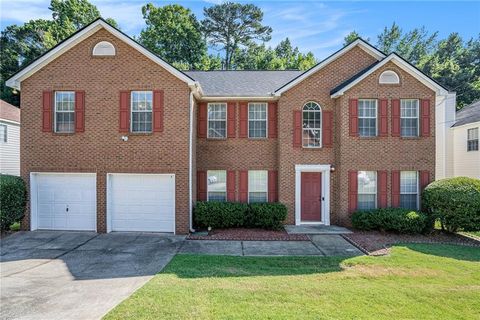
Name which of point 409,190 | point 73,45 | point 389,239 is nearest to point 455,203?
point 409,190

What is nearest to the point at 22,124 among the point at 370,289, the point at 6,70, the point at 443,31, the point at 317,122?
the point at 317,122

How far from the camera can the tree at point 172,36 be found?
112 feet

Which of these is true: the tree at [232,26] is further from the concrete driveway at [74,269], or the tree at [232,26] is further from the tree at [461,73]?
the concrete driveway at [74,269]

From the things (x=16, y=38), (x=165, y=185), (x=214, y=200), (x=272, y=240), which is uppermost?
(x=16, y=38)

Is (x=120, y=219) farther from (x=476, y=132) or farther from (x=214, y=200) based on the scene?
(x=476, y=132)

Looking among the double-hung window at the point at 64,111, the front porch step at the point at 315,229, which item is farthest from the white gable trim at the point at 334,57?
the double-hung window at the point at 64,111

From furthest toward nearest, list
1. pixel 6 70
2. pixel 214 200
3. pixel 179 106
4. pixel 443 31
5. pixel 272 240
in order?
pixel 443 31, pixel 6 70, pixel 214 200, pixel 179 106, pixel 272 240

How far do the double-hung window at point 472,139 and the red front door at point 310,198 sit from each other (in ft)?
40.3

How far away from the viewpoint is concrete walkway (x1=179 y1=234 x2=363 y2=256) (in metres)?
9.48

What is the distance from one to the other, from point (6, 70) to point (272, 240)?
36677 millimetres

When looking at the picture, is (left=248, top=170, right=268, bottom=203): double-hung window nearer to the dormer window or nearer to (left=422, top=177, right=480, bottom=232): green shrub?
(left=422, top=177, right=480, bottom=232): green shrub

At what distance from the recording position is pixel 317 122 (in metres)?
13.7

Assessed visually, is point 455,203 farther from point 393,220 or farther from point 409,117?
point 409,117

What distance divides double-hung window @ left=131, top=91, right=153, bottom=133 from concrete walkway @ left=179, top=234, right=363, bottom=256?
4960 millimetres
